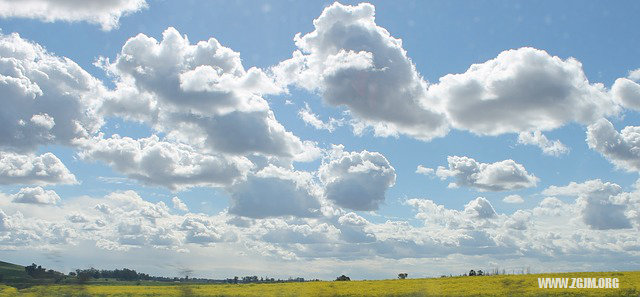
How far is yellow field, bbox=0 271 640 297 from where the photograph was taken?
57.0 metres

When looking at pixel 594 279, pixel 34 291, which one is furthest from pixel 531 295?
pixel 34 291

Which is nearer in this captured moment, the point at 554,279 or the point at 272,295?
the point at 554,279

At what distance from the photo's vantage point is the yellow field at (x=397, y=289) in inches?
2245

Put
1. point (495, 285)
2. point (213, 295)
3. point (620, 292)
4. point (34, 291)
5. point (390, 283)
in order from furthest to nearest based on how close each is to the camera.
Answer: point (390, 283) → point (213, 295) → point (495, 285) → point (34, 291) → point (620, 292)

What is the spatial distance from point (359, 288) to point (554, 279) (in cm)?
2437

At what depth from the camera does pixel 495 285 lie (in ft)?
220

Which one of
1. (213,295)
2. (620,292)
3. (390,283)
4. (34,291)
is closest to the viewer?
(620,292)

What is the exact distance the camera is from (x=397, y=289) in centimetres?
7238

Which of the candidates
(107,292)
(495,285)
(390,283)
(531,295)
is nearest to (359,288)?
(390,283)

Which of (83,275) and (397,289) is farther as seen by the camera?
(397,289)

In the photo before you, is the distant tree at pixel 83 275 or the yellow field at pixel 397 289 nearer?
the distant tree at pixel 83 275

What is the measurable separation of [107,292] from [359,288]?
3338cm

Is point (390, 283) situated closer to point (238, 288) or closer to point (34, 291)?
point (238, 288)

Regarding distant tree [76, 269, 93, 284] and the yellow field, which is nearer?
distant tree [76, 269, 93, 284]
